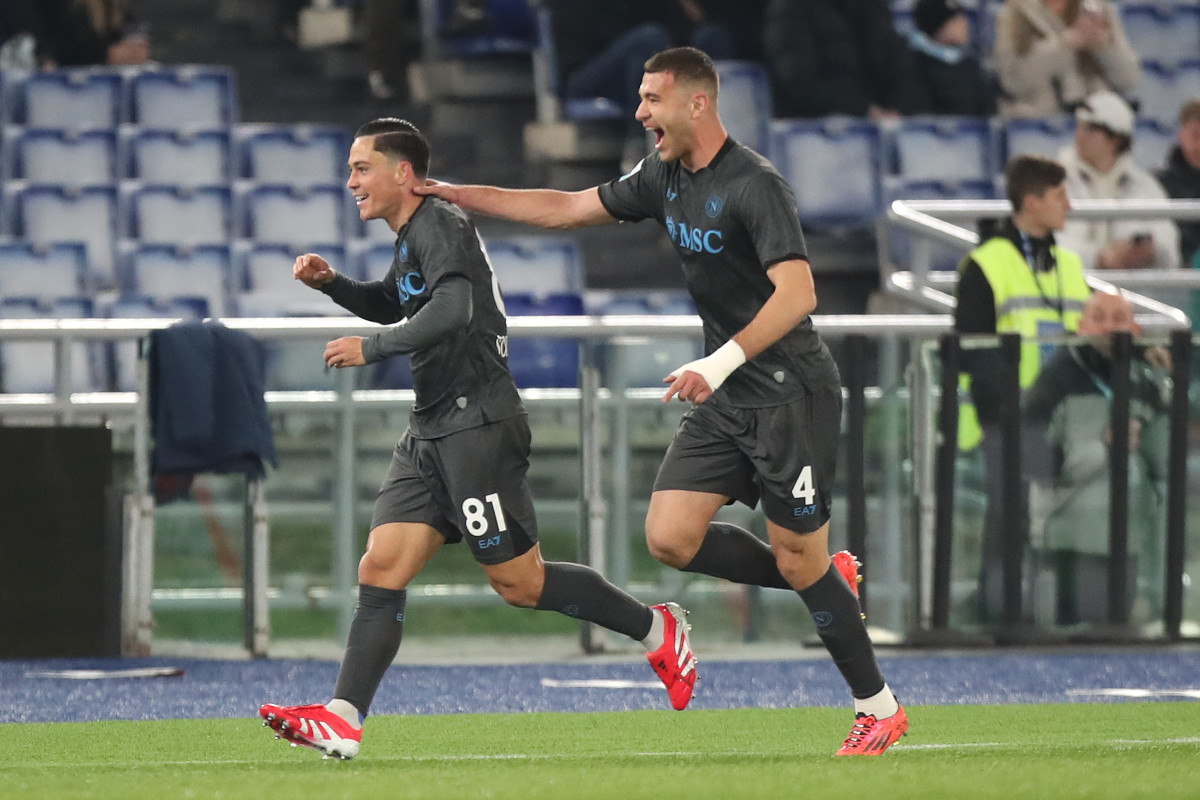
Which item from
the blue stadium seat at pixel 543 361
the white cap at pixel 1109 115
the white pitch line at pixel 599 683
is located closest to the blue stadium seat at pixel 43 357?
the blue stadium seat at pixel 543 361

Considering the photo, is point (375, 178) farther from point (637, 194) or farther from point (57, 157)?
point (57, 157)

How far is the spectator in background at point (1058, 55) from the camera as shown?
42.0 feet

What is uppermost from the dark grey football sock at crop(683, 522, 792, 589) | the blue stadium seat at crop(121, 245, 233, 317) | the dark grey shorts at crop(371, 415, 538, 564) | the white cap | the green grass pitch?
the white cap

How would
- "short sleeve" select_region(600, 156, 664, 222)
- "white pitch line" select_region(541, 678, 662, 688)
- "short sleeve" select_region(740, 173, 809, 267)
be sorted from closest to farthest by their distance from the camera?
"short sleeve" select_region(740, 173, 809, 267)
"short sleeve" select_region(600, 156, 664, 222)
"white pitch line" select_region(541, 678, 662, 688)

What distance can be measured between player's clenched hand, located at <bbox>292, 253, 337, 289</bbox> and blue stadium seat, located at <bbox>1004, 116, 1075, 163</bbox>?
7815 mm

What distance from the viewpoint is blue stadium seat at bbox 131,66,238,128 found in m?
12.8

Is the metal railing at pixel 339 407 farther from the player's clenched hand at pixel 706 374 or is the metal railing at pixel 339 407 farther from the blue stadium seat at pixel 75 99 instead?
the blue stadium seat at pixel 75 99

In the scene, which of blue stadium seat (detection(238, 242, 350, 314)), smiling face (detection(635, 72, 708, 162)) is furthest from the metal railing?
smiling face (detection(635, 72, 708, 162))

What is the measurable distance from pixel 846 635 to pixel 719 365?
0.92 metres

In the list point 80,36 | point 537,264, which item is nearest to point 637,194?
point 537,264

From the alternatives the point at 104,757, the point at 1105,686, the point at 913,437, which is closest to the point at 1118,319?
the point at 913,437

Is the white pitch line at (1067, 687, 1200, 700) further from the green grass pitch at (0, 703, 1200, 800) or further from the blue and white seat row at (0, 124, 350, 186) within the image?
the blue and white seat row at (0, 124, 350, 186)

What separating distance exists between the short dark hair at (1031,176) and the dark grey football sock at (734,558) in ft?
10.8

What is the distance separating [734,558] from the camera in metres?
6.09
